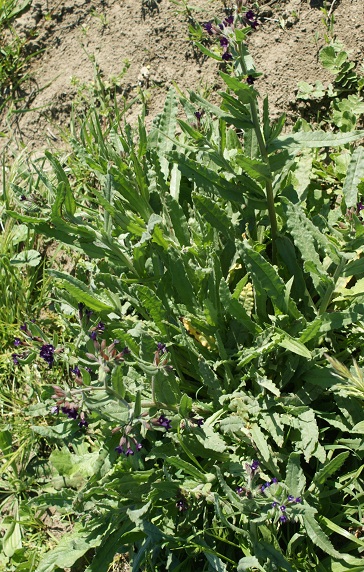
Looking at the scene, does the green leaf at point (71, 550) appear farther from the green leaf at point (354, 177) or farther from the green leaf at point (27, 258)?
the green leaf at point (354, 177)

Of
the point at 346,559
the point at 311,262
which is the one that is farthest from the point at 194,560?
the point at 311,262

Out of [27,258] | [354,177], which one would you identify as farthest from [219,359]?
[27,258]

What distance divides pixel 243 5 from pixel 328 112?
1.54 metres

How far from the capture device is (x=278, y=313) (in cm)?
281

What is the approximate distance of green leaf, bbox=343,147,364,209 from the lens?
266 centimetres

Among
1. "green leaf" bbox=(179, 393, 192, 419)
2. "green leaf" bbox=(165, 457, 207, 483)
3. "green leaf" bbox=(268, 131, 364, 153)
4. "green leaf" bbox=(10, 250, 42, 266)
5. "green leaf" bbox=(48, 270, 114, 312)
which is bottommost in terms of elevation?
"green leaf" bbox=(165, 457, 207, 483)

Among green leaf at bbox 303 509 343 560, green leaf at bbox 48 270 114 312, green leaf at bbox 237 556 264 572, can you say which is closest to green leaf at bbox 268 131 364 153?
green leaf at bbox 48 270 114 312

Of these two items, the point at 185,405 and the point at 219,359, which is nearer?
the point at 185,405

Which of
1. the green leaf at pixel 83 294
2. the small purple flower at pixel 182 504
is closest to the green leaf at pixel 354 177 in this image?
the green leaf at pixel 83 294

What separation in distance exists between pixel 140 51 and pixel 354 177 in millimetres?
2385

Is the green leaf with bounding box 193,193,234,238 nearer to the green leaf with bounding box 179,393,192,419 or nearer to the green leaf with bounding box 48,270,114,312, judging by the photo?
the green leaf with bounding box 48,270,114,312

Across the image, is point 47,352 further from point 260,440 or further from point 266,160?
point 266,160

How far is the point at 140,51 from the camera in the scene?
446cm

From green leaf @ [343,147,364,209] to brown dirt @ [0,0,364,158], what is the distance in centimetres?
135
